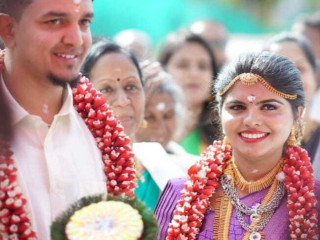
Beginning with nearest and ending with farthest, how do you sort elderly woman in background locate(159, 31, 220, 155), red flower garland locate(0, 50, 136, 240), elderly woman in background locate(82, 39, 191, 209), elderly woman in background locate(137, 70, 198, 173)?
red flower garland locate(0, 50, 136, 240) < elderly woman in background locate(82, 39, 191, 209) < elderly woman in background locate(137, 70, 198, 173) < elderly woman in background locate(159, 31, 220, 155)

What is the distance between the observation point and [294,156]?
4105 millimetres

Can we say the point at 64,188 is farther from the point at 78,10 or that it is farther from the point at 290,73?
the point at 290,73

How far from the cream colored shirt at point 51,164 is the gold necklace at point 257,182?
0.87m

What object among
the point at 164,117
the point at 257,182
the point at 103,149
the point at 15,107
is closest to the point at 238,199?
the point at 257,182

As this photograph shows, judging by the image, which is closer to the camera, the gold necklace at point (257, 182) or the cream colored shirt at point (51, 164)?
the cream colored shirt at point (51, 164)

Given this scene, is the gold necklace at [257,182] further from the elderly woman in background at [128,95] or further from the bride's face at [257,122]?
the elderly woman in background at [128,95]

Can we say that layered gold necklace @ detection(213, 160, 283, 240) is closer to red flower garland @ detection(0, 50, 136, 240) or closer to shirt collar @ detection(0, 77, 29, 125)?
red flower garland @ detection(0, 50, 136, 240)

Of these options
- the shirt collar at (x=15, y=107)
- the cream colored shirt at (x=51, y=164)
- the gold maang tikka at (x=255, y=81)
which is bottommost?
the cream colored shirt at (x=51, y=164)

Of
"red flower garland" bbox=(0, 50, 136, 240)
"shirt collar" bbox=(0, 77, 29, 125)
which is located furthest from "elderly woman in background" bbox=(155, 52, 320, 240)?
"shirt collar" bbox=(0, 77, 29, 125)

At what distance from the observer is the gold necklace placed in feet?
13.3

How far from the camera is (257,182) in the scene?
160 inches

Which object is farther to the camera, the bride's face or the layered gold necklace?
the bride's face

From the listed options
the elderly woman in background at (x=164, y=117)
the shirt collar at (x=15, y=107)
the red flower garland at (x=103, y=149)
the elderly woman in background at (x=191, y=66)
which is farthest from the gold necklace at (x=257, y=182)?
the elderly woman in background at (x=191, y=66)

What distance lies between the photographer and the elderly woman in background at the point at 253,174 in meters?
3.95
